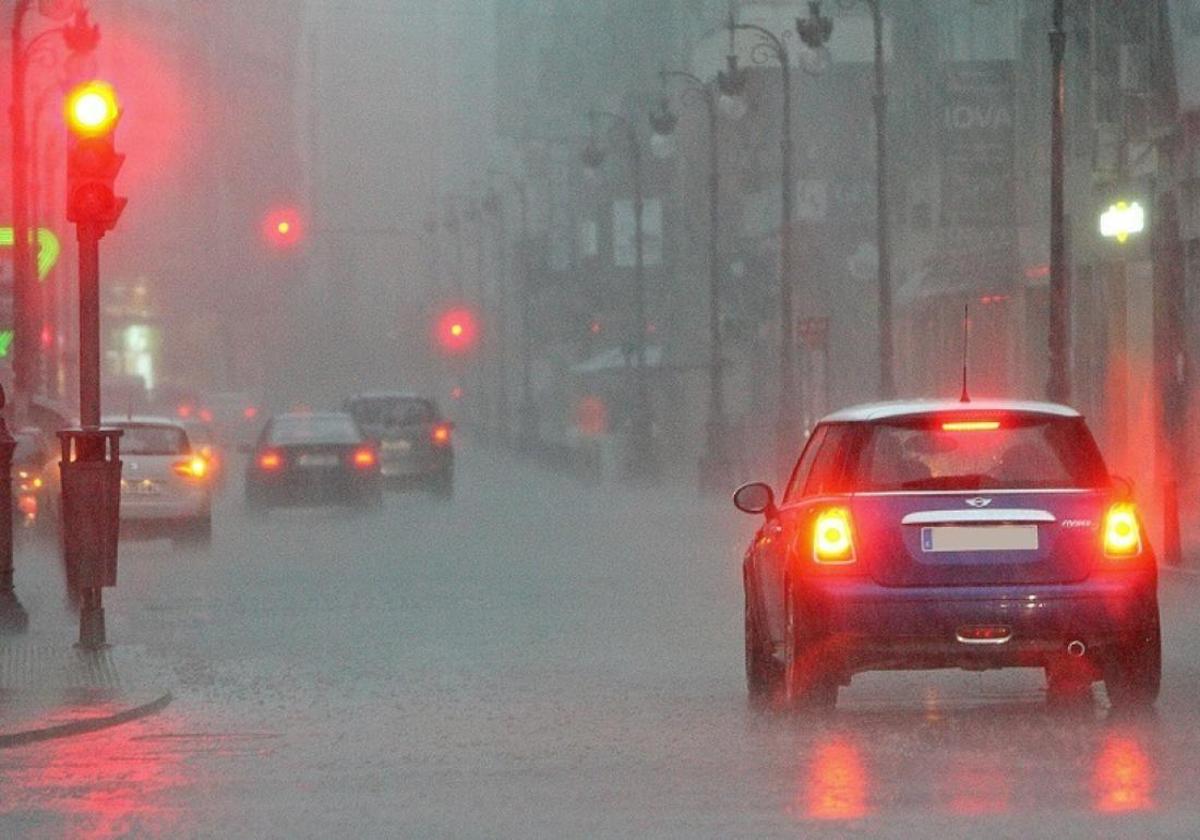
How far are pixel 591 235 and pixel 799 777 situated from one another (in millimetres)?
100024

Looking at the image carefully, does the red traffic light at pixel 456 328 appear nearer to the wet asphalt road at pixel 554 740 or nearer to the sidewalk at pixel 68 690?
the wet asphalt road at pixel 554 740

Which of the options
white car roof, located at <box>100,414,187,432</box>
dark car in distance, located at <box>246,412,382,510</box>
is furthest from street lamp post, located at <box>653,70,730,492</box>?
white car roof, located at <box>100,414,187,432</box>

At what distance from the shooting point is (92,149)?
19.8 metres

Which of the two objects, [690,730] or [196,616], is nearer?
[690,730]

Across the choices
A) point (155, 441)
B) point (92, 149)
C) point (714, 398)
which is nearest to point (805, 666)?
point (92, 149)

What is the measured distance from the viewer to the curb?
46.8 ft

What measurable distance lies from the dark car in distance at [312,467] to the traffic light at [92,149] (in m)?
27.4

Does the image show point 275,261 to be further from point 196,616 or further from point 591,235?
point 196,616

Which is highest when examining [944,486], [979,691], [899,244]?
[899,244]

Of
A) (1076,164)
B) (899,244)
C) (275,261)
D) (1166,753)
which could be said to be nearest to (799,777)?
(1166,753)

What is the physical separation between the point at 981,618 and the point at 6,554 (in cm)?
969

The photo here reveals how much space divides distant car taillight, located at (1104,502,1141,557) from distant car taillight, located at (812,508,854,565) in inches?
43.3

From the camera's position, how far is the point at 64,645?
20453 millimetres

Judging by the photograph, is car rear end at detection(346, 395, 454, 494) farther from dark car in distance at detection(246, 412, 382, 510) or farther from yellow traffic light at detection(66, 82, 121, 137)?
yellow traffic light at detection(66, 82, 121, 137)
